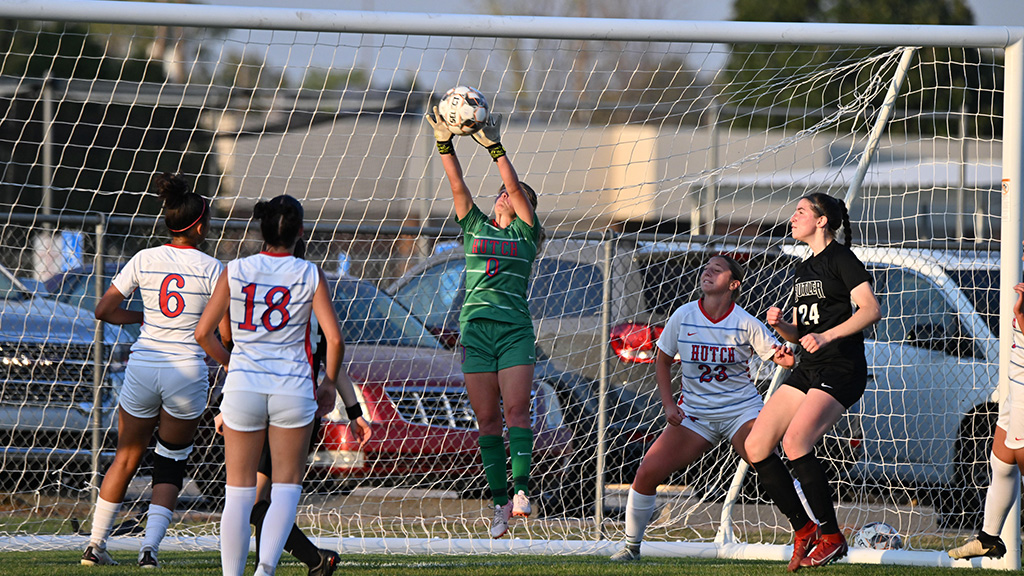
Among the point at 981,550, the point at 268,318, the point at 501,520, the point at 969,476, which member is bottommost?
the point at 501,520

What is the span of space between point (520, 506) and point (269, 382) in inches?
74.7

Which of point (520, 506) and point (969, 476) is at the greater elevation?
point (969, 476)

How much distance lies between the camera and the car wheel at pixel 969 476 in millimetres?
7797

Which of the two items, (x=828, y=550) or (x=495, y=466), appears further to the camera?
(x=495, y=466)

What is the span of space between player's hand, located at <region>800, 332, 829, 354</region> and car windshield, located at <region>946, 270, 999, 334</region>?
121 inches

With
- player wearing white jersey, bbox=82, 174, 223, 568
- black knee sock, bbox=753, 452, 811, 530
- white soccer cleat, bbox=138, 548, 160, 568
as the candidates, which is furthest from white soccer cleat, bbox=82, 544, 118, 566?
black knee sock, bbox=753, 452, 811, 530

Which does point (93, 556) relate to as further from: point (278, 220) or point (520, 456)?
point (278, 220)

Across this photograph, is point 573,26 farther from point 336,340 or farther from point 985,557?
point 985,557

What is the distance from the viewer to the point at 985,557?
6.05 meters

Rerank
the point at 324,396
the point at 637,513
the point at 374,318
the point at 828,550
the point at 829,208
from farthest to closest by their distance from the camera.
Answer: the point at 374,318 < the point at 637,513 < the point at 829,208 < the point at 828,550 < the point at 324,396

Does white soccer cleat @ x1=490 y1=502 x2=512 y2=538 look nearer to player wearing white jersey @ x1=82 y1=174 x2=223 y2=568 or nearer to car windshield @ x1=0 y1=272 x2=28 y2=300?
player wearing white jersey @ x1=82 y1=174 x2=223 y2=568

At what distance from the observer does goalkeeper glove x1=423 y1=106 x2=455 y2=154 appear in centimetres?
550

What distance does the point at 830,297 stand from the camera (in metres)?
5.59

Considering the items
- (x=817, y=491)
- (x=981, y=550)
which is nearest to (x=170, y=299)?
(x=817, y=491)
